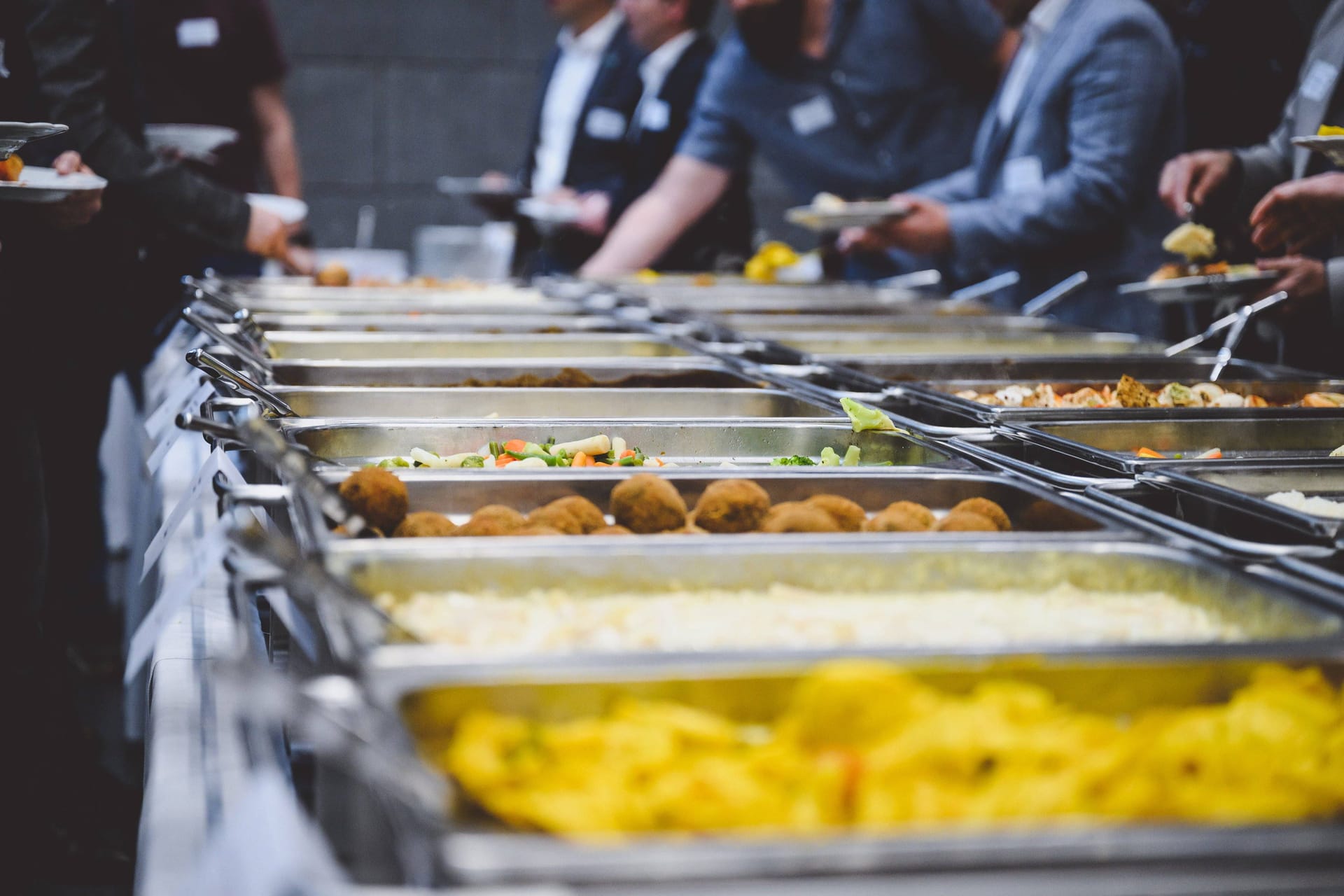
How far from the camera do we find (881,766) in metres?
0.69

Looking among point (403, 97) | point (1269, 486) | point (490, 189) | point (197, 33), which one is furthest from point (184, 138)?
point (403, 97)

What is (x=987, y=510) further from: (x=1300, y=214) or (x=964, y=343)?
(x=964, y=343)

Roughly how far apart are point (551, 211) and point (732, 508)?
10.7 ft

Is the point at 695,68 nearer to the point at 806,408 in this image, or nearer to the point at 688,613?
the point at 806,408

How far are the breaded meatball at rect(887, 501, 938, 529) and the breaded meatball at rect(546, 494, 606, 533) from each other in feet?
0.96

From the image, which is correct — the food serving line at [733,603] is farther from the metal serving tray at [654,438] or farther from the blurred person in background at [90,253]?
the blurred person in background at [90,253]

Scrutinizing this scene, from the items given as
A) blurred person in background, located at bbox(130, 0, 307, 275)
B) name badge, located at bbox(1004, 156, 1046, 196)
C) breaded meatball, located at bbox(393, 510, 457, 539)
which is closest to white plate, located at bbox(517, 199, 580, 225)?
blurred person in background, located at bbox(130, 0, 307, 275)

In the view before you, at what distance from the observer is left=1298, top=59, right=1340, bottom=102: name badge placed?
7.58 feet

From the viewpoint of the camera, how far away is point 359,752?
600 millimetres

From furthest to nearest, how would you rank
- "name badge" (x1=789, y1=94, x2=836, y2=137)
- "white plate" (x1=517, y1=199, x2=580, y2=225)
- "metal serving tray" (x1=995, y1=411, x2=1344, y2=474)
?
"white plate" (x1=517, y1=199, x2=580, y2=225) < "name badge" (x1=789, y1=94, x2=836, y2=137) < "metal serving tray" (x1=995, y1=411, x2=1344, y2=474)

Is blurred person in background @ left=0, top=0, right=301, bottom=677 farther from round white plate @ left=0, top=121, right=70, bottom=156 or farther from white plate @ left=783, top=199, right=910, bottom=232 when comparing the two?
white plate @ left=783, top=199, right=910, bottom=232

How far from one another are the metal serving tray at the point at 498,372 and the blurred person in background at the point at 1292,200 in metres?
0.95

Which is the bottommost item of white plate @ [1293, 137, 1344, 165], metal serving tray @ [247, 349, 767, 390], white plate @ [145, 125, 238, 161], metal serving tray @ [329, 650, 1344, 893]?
metal serving tray @ [329, 650, 1344, 893]

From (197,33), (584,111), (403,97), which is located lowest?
(584,111)
